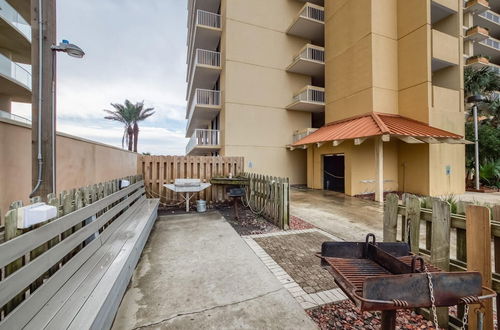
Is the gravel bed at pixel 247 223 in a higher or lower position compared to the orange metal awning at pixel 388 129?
lower

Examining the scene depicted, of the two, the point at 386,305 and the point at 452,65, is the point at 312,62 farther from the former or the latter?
the point at 386,305

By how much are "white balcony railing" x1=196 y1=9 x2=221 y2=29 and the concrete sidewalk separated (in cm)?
1526

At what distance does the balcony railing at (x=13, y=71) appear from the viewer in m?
9.86

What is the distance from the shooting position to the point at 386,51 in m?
10.3

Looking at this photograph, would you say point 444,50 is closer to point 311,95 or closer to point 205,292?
point 311,95

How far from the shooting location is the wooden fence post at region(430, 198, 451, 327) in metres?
2.04

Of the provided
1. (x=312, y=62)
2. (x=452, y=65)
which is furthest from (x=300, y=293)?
(x=452, y=65)

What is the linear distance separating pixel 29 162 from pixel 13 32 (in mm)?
12077

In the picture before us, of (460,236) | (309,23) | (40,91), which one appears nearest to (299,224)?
(460,236)

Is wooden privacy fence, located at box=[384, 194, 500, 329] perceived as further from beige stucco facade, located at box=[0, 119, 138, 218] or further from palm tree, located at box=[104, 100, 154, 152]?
palm tree, located at box=[104, 100, 154, 152]

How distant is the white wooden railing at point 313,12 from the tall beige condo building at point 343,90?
0.06 m

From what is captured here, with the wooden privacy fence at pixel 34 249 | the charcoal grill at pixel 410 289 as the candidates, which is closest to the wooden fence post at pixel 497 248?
the charcoal grill at pixel 410 289

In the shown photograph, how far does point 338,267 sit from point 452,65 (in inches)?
592

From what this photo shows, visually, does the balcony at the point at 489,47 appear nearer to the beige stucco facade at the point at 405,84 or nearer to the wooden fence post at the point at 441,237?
the beige stucco facade at the point at 405,84
